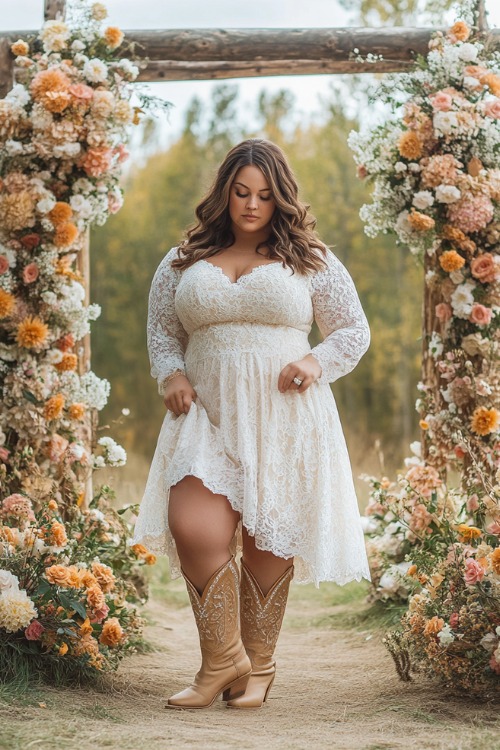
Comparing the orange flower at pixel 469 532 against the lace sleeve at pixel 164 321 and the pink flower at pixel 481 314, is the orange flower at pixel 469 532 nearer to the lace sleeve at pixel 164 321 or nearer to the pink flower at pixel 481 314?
the lace sleeve at pixel 164 321

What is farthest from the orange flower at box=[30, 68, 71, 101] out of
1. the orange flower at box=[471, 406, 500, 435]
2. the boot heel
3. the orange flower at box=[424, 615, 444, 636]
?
the orange flower at box=[424, 615, 444, 636]

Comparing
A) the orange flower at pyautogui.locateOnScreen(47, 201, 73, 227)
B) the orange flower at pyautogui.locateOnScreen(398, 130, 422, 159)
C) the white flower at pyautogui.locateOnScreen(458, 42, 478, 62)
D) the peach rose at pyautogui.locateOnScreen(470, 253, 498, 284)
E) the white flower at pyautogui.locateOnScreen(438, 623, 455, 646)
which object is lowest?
the white flower at pyautogui.locateOnScreen(438, 623, 455, 646)

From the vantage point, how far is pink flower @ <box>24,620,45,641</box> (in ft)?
12.2

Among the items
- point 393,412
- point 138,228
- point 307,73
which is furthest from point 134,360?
point 307,73

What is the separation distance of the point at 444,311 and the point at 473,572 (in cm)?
192

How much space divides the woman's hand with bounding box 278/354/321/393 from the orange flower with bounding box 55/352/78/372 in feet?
5.35

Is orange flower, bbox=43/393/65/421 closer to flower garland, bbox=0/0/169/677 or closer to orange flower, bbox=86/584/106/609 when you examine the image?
flower garland, bbox=0/0/169/677

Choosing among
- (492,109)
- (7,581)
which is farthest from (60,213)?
(492,109)

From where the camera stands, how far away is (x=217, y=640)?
352cm

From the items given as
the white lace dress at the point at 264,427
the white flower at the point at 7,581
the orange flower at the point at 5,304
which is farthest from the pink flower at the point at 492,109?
the white flower at the point at 7,581

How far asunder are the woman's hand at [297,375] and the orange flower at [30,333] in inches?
63.5

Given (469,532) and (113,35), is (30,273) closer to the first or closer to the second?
(113,35)

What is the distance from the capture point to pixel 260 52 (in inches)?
213

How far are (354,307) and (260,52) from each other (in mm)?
2170
